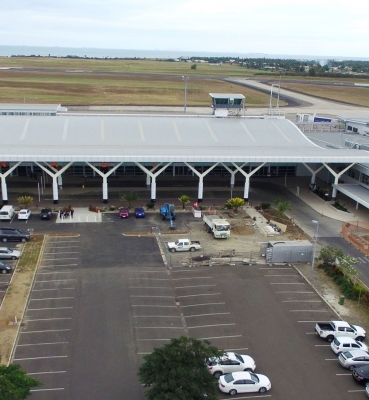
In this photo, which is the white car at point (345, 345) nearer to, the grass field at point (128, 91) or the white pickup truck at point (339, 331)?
the white pickup truck at point (339, 331)

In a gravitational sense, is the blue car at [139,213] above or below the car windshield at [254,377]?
below

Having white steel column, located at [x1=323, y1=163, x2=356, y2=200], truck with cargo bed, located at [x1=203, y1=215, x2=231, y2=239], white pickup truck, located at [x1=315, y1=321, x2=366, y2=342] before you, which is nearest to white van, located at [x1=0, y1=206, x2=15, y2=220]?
truck with cargo bed, located at [x1=203, y1=215, x2=231, y2=239]

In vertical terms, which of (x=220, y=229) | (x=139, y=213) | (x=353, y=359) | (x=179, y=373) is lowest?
(x=139, y=213)

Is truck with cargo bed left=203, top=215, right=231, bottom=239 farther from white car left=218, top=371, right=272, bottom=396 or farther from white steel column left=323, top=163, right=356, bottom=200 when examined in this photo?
white car left=218, top=371, right=272, bottom=396

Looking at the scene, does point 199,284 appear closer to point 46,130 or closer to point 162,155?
point 162,155

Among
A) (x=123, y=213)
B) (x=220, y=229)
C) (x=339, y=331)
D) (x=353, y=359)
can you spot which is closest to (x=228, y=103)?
(x=123, y=213)

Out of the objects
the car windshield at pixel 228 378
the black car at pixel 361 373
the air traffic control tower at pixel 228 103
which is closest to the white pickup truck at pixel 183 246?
the car windshield at pixel 228 378

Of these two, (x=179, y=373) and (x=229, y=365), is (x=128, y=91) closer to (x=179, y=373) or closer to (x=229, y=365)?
(x=229, y=365)
